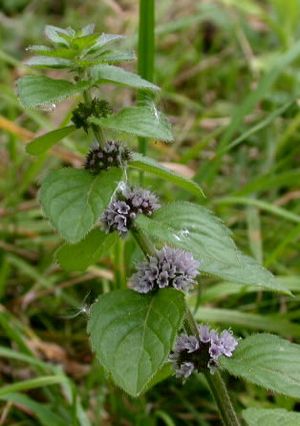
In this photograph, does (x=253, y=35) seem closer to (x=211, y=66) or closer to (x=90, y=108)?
(x=211, y=66)

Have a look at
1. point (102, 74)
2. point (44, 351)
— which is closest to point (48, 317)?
point (44, 351)

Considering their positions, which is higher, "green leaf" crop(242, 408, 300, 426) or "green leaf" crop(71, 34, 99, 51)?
"green leaf" crop(71, 34, 99, 51)

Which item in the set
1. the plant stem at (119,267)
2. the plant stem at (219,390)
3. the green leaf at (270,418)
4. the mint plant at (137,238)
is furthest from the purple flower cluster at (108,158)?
the plant stem at (119,267)

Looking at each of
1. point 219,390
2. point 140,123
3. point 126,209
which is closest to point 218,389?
point 219,390

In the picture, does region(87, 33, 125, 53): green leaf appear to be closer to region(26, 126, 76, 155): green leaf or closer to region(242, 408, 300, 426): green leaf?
region(26, 126, 76, 155): green leaf

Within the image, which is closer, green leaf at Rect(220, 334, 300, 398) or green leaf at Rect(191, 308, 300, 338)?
green leaf at Rect(220, 334, 300, 398)

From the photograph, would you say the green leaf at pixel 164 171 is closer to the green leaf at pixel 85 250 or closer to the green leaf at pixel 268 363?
the green leaf at pixel 85 250

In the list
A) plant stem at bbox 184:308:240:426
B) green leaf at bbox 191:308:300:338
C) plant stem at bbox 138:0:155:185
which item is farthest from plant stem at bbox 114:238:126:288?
plant stem at bbox 184:308:240:426

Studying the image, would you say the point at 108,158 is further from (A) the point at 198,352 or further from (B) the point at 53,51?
(A) the point at 198,352
